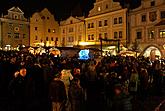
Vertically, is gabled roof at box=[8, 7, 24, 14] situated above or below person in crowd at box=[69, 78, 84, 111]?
above

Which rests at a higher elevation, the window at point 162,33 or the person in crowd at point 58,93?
the window at point 162,33

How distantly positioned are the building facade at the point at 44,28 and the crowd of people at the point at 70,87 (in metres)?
39.7

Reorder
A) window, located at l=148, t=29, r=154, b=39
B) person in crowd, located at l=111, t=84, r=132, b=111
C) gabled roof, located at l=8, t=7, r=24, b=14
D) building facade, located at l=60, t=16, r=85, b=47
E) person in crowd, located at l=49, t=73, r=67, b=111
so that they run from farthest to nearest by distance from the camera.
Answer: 1. building facade, located at l=60, t=16, r=85, b=47
2. gabled roof, located at l=8, t=7, r=24, b=14
3. window, located at l=148, t=29, r=154, b=39
4. person in crowd, located at l=49, t=73, r=67, b=111
5. person in crowd, located at l=111, t=84, r=132, b=111

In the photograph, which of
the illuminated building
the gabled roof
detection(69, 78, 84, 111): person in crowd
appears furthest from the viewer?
the gabled roof

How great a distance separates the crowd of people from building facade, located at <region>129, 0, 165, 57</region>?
21385 millimetres

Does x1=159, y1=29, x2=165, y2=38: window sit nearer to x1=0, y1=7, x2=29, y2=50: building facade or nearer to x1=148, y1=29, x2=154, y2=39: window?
x1=148, y1=29, x2=154, y2=39: window

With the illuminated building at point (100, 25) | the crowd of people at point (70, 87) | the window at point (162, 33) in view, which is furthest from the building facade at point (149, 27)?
the crowd of people at point (70, 87)

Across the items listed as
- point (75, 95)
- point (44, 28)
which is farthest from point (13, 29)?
point (75, 95)

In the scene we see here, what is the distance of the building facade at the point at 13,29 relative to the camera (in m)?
47.2

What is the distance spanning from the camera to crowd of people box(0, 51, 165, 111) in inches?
317

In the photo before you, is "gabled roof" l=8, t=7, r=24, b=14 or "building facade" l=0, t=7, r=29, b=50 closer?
"building facade" l=0, t=7, r=29, b=50

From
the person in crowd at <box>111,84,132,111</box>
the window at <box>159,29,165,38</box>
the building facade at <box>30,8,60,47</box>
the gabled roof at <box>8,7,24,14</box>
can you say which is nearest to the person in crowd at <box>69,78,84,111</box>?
the person in crowd at <box>111,84,132,111</box>

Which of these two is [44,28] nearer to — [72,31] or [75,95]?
[72,31]

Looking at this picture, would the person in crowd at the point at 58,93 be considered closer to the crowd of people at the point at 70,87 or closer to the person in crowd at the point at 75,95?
the crowd of people at the point at 70,87
